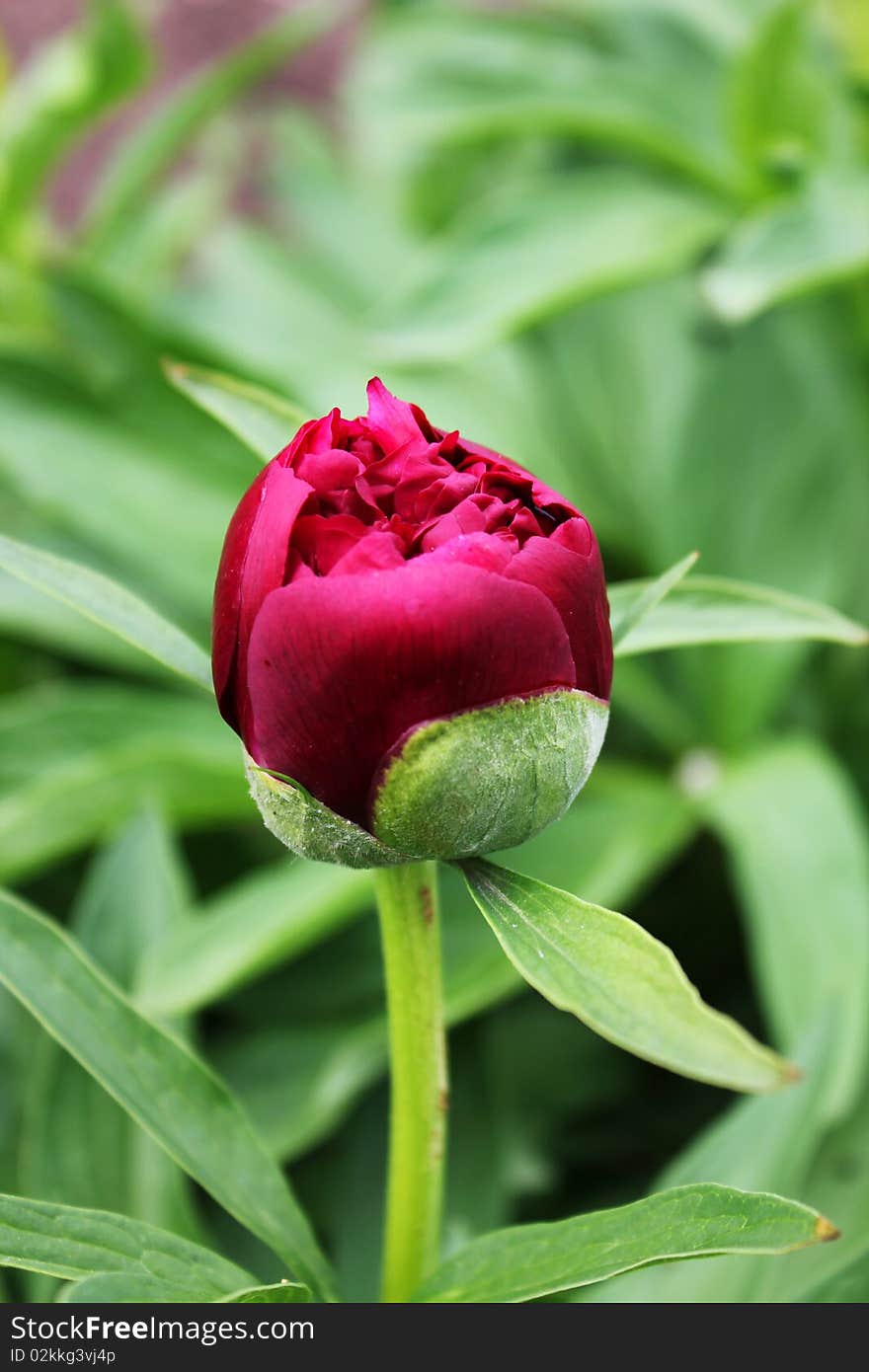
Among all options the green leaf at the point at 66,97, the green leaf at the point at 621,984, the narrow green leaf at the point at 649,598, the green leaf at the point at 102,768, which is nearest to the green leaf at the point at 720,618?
the narrow green leaf at the point at 649,598

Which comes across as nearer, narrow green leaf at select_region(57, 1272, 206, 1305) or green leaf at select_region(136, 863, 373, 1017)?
narrow green leaf at select_region(57, 1272, 206, 1305)

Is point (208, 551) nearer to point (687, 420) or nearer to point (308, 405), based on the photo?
point (308, 405)

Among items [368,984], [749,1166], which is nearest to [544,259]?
[368,984]

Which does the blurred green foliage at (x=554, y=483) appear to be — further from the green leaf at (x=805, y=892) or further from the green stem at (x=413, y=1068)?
the green stem at (x=413, y=1068)

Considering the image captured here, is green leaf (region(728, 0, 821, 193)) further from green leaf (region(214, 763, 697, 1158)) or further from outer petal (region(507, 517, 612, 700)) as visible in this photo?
outer petal (region(507, 517, 612, 700))

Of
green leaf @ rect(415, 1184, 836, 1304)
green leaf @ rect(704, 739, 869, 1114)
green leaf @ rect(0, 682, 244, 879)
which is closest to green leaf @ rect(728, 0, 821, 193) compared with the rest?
green leaf @ rect(704, 739, 869, 1114)

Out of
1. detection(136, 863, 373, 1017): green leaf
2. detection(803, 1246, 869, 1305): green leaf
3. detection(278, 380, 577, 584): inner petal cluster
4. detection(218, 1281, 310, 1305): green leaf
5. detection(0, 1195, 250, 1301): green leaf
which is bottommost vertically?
detection(218, 1281, 310, 1305): green leaf
